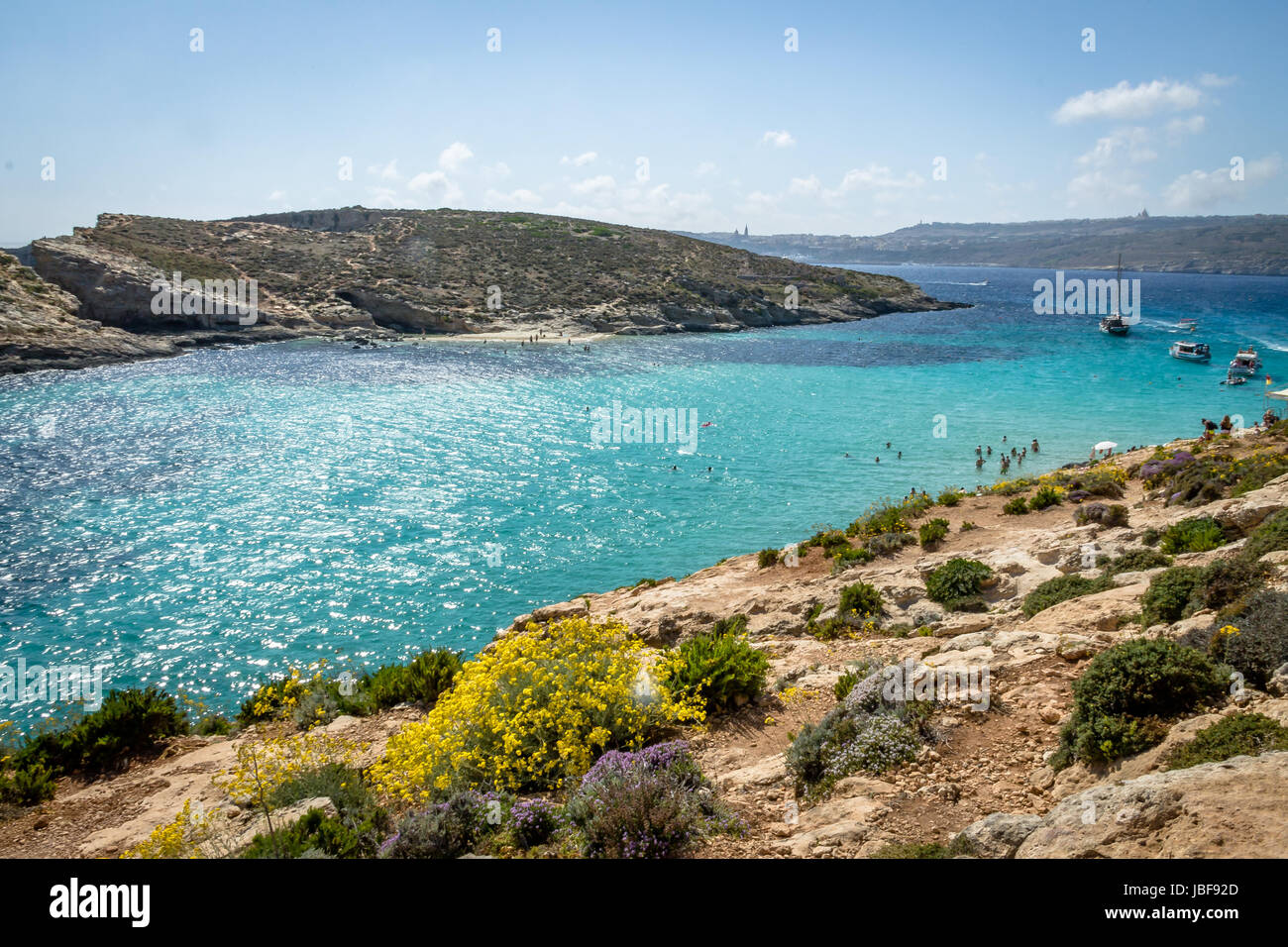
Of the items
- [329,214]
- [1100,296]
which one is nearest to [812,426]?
[329,214]

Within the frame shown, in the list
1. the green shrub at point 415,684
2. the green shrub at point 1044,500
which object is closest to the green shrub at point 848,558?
the green shrub at point 1044,500

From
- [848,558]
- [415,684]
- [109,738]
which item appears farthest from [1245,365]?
[109,738]

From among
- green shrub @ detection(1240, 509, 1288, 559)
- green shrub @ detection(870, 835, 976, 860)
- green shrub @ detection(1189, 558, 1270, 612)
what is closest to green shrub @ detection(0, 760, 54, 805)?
green shrub @ detection(870, 835, 976, 860)

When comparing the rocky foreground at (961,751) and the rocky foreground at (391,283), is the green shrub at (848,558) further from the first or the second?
the rocky foreground at (391,283)

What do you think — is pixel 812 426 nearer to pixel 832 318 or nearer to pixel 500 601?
pixel 500 601

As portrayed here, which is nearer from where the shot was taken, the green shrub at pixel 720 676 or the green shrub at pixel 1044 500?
the green shrub at pixel 720 676

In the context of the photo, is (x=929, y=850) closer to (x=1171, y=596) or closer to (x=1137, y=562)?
(x=1171, y=596)

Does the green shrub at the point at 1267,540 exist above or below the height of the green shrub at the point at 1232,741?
above
